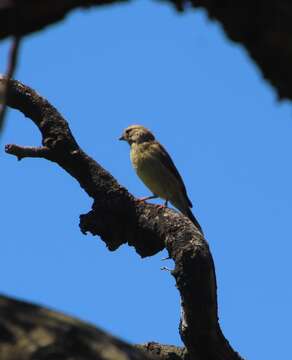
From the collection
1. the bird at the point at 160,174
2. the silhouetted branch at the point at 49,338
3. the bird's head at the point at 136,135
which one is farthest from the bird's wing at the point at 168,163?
the silhouetted branch at the point at 49,338

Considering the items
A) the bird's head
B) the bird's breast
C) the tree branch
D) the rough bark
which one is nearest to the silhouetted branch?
the rough bark

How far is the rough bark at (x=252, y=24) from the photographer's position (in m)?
2.32

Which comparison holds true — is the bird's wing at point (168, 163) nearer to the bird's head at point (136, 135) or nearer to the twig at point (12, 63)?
the bird's head at point (136, 135)

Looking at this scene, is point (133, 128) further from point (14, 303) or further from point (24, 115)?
point (14, 303)

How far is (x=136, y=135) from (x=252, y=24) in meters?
9.08

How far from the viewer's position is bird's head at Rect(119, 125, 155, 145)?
1134 centimetres

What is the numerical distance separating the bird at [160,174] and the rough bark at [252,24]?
7.86m

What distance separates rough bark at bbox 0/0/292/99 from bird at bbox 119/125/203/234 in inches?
309

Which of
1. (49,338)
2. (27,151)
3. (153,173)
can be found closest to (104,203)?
(27,151)

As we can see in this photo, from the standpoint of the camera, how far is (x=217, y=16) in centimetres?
255

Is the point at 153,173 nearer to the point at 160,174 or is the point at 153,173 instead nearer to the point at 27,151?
the point at 160,174

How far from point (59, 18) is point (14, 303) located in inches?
50.4

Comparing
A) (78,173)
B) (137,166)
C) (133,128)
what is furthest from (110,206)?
(133,128)

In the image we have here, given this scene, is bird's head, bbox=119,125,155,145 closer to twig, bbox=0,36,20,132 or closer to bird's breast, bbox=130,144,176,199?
bird's breast, bbox=130,144,176,199
